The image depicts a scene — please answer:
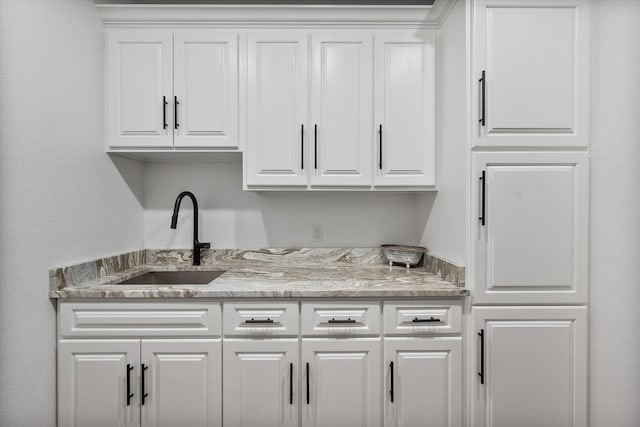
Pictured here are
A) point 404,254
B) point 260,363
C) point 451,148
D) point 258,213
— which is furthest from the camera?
point 258,213

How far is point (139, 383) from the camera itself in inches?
58.5

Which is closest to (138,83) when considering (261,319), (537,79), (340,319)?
(261,319)

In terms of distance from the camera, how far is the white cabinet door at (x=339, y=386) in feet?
4.96

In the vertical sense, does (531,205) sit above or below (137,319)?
above

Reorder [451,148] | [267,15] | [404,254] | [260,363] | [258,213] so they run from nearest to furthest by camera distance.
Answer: [260,363] < [451,148] < [267,15] < [404,254] < [258,213]

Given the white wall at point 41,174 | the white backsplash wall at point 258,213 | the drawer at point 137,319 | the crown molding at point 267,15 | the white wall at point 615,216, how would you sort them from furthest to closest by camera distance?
the white backsplash wall at point 258,213 → the crown molding at point 267,15 → the drawer at point 137,319 → the white wall at point 615,216 → the white wall at point 41,174

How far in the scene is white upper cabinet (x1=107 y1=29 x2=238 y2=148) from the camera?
1.81m

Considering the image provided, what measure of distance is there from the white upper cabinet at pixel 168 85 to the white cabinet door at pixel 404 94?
82 centimetres

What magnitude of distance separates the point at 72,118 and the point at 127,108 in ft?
0.95

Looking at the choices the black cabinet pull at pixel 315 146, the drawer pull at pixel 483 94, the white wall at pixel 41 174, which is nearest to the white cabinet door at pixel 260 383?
the white wall at pixel 41 174

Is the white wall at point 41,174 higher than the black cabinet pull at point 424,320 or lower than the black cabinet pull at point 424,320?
higher

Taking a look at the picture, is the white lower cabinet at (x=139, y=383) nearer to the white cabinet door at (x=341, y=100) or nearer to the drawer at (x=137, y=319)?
the drawer at (x=137, y=319)

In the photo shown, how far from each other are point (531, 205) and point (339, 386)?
1207 mm

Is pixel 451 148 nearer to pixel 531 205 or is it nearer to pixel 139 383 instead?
pixel 531 205
